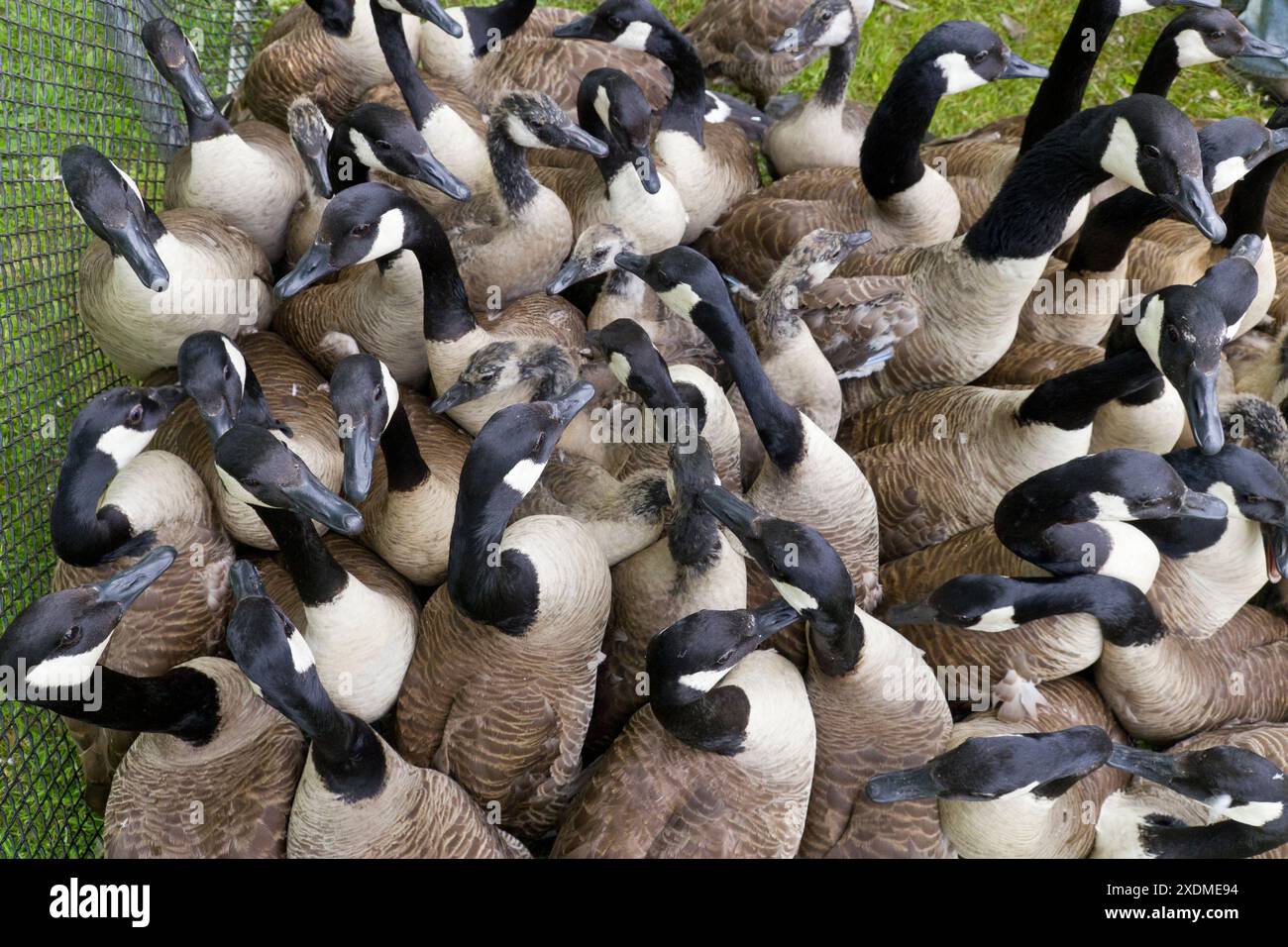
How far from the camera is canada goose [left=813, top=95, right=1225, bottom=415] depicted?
3.57 meters

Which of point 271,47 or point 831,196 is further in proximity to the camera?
point 271,47

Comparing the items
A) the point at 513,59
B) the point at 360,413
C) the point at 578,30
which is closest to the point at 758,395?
the point at 360,413

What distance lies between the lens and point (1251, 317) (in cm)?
467

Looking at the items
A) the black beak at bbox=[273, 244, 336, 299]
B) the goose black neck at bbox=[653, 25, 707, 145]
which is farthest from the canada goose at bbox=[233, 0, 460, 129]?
the black beak at bbox=[273, 244, 336, 299]

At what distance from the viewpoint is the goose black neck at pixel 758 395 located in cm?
366

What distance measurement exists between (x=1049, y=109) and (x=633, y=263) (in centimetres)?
217

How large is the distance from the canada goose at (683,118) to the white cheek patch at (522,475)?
2231 millimetres

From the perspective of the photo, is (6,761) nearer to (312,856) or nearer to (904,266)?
(312,856)

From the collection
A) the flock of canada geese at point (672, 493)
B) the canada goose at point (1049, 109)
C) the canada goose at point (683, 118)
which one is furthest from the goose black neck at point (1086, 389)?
the canada goose at point (683, 118)

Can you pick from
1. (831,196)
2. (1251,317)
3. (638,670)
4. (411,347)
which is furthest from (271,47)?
(1251,317)

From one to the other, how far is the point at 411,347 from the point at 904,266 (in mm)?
2082

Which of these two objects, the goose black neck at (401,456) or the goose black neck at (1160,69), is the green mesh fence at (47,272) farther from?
the goose black neck at (1160,69)

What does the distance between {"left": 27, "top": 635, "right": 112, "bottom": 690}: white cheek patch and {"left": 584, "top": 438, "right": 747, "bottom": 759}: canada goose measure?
5.40 ft

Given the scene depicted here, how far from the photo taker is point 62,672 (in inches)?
114
